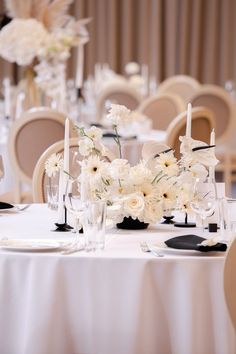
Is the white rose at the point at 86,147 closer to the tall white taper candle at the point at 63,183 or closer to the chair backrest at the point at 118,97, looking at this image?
the tall white taper candle at the point at 63,183

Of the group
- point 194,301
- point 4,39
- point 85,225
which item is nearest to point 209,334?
point 194,301

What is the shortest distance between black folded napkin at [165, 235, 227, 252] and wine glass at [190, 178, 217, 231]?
8.6 inches

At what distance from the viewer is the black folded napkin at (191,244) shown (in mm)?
2727

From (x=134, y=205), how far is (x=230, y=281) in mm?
586

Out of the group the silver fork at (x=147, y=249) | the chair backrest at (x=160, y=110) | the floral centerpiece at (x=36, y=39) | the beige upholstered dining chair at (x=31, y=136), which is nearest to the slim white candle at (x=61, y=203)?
the silver fork at (x=147, y=249)

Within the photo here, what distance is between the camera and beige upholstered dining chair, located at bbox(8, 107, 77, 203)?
18.2 feet

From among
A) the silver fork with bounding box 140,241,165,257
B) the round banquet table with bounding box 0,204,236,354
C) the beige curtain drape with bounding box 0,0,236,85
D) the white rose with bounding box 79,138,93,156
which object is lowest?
the round banquet table with bounding box 0,204,236,354

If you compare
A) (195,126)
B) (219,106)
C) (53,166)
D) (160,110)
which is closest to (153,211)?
(53,166)

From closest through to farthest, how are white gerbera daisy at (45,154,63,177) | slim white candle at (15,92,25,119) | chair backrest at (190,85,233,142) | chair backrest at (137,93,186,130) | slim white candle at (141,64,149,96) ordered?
1. white gerbera daisy at (45,154,63,177)
2. slim white candle at (15,92,25,119)
3. chair backrest at (190,85,233,142)
4. chair backrest at (137,93,186,130)
5. slim white candle at (141,64,149,96)

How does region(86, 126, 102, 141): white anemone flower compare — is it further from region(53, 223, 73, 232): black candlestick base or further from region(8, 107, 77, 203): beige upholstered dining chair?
region(8, 107, 77, 203): beige upholstered dining chair

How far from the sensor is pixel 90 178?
304 centimetres

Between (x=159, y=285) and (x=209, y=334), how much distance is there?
0.69ft

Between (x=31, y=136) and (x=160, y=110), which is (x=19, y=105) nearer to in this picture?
(x=31, y=136)

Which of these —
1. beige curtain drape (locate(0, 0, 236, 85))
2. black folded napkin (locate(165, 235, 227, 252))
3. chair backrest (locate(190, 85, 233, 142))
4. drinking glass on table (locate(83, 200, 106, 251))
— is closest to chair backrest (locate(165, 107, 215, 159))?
chair backrest (locate(190, 85, 233, 142))
